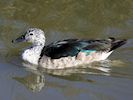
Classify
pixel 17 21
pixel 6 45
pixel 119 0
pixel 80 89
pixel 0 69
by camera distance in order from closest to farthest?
pixel 80 89, pixel 0 69, pixel 6 45, pixel 17 21, pixel 119 0

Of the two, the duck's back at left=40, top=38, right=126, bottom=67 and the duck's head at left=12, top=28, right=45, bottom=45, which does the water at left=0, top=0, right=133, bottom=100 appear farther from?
the duck's head at left=12, top=28, right=45, bottom=45

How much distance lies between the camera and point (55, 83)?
9.77 meters

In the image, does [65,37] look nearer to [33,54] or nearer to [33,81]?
[33,54]

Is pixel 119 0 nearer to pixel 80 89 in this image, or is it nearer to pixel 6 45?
pixel 6 45

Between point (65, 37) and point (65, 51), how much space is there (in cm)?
173

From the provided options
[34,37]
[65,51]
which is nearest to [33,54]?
[34,37]

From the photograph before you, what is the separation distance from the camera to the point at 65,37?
479 inches

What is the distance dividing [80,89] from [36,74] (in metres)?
1.31

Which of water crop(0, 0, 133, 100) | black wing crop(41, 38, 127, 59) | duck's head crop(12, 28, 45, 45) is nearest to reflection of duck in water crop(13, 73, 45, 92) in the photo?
water crop(0, 0, 133, 100)

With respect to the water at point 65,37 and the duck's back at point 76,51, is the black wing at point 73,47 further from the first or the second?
the water at point 65,37

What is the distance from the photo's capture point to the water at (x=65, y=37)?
9359 millimetres

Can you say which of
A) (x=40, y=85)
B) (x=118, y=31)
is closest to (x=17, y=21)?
(x=118, y=31)

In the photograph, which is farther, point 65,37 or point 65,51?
point 65,37

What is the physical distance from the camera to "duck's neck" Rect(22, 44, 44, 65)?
10792mm
